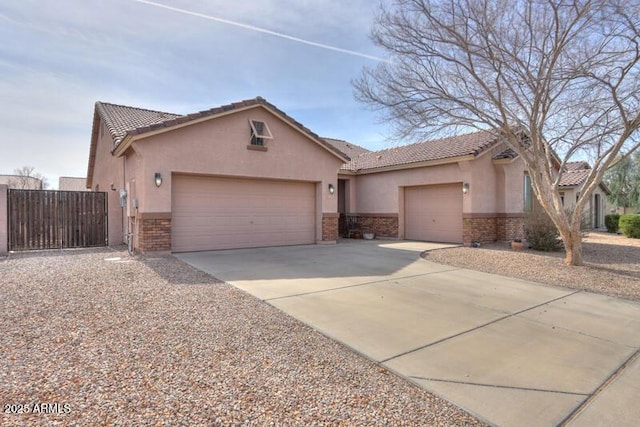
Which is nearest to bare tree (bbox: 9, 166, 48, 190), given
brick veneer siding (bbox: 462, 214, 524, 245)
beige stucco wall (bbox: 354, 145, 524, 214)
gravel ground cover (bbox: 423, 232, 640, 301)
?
beige stucco wall (bbox: 354, 145, 524, 214)

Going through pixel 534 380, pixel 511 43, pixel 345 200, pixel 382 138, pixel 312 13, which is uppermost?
pixel 312 13

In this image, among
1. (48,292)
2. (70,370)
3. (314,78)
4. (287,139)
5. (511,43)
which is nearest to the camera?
(70,370)

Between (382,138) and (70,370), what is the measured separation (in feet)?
32.2

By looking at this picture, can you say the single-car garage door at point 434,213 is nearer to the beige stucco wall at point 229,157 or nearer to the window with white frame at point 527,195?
the window with white frame at point 527,195

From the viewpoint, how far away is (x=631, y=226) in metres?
18.3

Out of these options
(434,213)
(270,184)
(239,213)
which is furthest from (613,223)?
(239,213)

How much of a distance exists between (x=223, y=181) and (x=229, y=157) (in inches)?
34.1

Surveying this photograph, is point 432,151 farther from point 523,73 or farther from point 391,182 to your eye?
point 523,73

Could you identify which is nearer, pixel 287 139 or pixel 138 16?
pixel 138 16

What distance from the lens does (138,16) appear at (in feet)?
32.7

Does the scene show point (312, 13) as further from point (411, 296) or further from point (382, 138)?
point (411, 296)

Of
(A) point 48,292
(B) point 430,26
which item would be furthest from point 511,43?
(A) point 48,292

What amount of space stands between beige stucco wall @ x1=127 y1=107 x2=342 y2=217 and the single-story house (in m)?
0.03

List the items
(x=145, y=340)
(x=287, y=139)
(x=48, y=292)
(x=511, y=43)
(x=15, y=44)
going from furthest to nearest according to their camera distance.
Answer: (x=287, y=139) → (x=15, y=44) → (x=511, y=43) → (x=48, y=292) → (x=145, y=340)
